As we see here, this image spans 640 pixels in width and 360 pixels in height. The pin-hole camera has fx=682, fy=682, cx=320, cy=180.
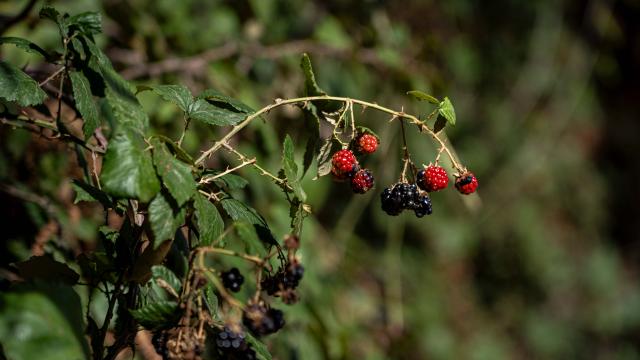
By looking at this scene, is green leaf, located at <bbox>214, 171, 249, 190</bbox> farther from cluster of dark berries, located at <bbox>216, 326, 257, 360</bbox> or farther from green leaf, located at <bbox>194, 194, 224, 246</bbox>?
cluster of dark berries, located at <bbox>216, 326, 257, 360</bbox>

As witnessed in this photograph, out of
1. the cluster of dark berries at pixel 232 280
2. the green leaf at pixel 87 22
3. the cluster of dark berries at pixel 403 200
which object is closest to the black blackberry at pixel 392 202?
the cluster of dark berries at pixel 403 200

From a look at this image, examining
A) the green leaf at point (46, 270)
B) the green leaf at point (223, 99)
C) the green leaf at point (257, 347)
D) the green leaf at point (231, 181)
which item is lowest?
the green leaf at point (46, 270)

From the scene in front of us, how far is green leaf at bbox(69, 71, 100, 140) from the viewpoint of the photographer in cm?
81

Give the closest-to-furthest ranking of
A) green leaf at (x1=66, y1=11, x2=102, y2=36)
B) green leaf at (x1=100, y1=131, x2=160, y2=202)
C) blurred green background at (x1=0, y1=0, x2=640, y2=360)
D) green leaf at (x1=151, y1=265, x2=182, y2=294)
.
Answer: green leaf at (x1=100, y1=131, x2=160, y2=202) → green leaf at (x1=151, y1=265, x2=182, y2=294) → green leaf at (x1=66, y1=11, x2=102, y2=36) → blurred green background at (x1=0, y1=0, x2=640, y2=360)

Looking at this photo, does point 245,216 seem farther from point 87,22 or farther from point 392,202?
point 87,22

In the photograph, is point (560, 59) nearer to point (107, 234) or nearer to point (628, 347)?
point (628, 347)

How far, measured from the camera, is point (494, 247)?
371 centimetres

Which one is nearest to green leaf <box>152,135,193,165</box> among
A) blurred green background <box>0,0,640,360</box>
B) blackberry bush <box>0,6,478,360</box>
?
blackberry bush <box>0,6,478,360</box>

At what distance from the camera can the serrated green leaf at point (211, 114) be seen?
0.85 metres

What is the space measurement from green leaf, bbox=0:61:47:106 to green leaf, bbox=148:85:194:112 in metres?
0.14

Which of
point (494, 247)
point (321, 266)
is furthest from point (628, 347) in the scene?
point (321, 266)

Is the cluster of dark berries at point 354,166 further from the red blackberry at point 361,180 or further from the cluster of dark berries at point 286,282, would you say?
the cluster of dark berries at point 286,282

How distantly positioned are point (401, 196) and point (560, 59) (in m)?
2.99

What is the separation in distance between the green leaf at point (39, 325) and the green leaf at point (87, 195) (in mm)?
112
